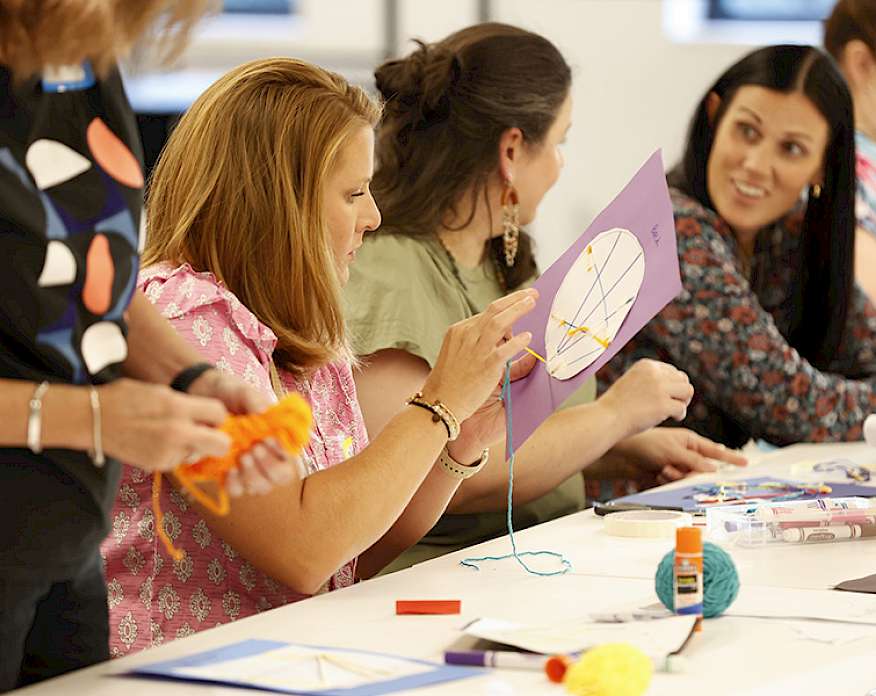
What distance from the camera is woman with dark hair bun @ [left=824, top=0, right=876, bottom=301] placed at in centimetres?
319

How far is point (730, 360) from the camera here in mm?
2578

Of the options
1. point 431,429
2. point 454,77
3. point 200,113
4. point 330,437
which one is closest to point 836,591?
point 431,429

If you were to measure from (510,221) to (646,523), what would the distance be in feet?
2.39

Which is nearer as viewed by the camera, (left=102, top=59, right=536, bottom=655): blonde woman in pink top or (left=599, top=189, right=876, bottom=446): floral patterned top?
(left=102, top=59, right=536, bottom=655): blonde woman in pink top

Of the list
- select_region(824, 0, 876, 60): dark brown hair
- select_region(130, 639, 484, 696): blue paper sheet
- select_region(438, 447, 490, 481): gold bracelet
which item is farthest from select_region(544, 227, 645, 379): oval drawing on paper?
select_region(824, 0, 876, 60): dark brown hair

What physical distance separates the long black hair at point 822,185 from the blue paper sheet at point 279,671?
5.94 feet

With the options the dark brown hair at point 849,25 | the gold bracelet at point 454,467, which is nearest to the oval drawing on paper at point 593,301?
the gold bracelet at point 454,467

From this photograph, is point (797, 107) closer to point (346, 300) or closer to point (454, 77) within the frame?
point (454, 77)

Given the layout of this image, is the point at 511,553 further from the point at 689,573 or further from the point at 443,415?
the point at 689,573

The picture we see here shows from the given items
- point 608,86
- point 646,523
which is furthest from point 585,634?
point 608,86

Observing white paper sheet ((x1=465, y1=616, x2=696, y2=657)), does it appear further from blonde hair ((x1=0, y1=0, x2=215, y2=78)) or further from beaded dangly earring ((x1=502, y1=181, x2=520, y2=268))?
beaded dangly earring ((x1=502, y1=181, x2=520, y2=268))

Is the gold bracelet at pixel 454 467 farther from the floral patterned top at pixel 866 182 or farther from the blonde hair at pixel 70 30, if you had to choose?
the floral patterned top at pixel 866 182

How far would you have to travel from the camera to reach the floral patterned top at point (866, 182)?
3111 millimetres

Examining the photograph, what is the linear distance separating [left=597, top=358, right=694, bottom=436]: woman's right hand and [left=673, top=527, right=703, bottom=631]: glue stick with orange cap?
2.97ft
